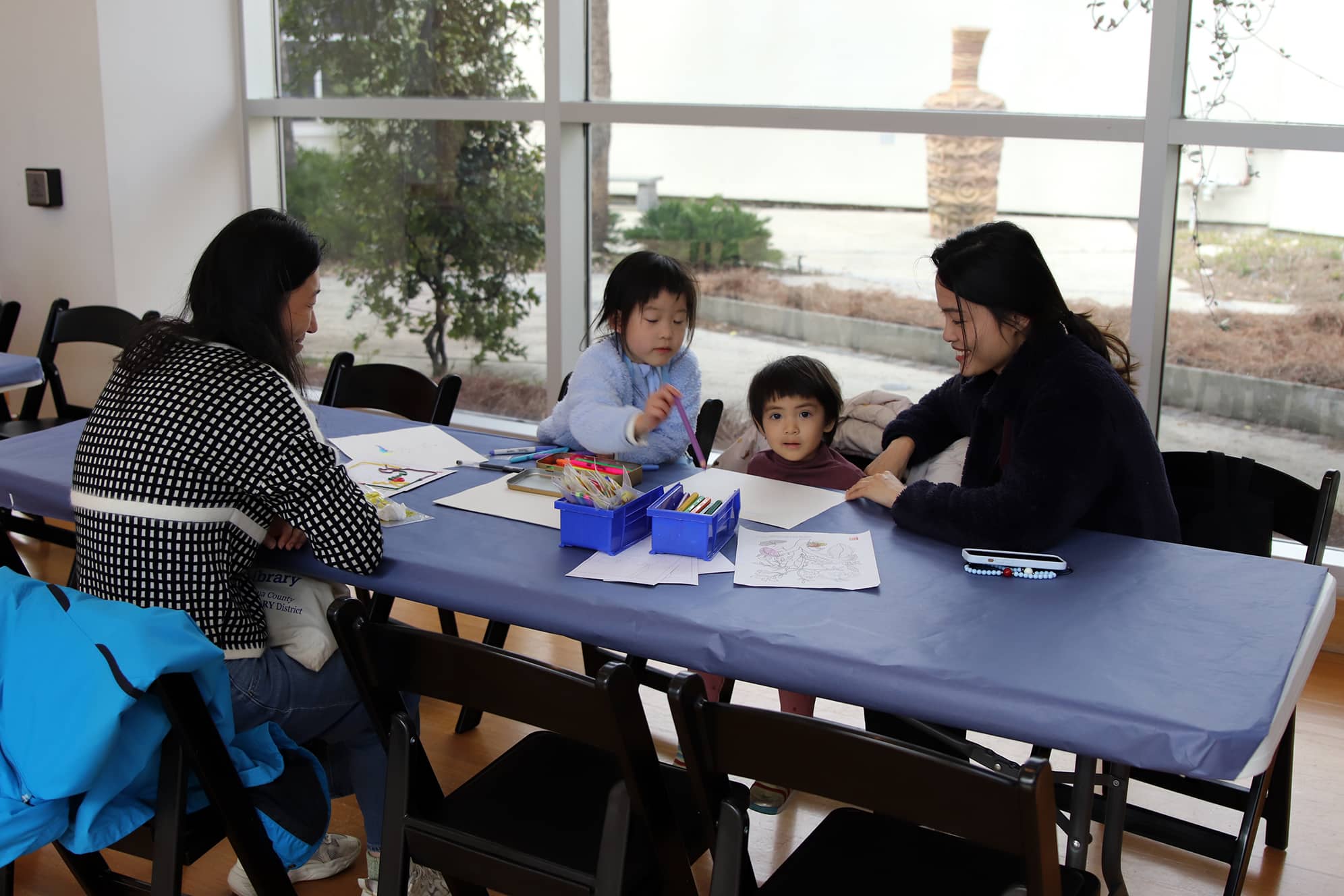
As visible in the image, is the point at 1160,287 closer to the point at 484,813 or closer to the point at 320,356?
the point at 484,813

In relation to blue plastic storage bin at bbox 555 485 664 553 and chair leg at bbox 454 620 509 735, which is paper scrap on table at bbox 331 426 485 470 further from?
blue plastic storage bin at bbox 555 485 664 553

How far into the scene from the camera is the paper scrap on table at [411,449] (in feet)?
8.41

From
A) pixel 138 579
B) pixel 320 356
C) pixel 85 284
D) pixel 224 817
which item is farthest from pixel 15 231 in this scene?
pixel 224 817

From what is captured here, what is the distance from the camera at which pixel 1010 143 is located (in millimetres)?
3578

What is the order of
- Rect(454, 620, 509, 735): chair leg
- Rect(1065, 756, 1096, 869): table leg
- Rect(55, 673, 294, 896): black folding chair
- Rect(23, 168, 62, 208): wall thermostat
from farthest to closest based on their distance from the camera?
Rect(23, 168, 62, 208): wall thermostat → Rect(454, 620, 509, 735): chair leg → Rect(1065, 756, 1096, 869): table leg → Rect(55, 673, 294, 896): black folding chair

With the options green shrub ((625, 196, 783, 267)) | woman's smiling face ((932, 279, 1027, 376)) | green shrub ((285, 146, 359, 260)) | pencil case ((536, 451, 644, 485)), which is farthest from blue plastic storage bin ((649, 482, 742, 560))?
green shrub ((285, 146, 359, 260))

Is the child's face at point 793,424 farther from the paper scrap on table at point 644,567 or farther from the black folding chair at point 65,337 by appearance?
the black folding chair at point 65,337

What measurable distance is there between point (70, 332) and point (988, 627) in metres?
3.59

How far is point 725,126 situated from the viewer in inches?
155

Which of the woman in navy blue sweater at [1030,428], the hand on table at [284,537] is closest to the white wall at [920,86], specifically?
the woman in navy blue sweater at [1030,428]

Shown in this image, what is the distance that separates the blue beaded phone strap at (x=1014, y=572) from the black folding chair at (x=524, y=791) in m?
0.58

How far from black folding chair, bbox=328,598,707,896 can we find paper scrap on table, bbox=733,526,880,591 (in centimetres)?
35

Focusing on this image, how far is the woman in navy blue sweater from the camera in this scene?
1.97 metres

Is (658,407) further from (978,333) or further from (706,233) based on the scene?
(706,233)
